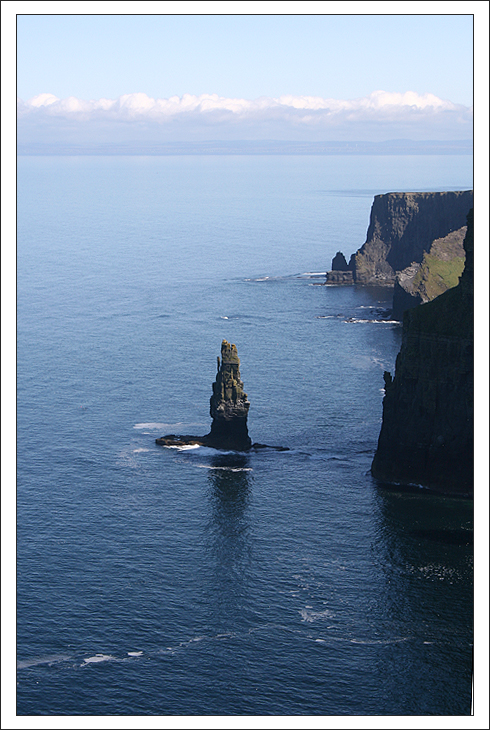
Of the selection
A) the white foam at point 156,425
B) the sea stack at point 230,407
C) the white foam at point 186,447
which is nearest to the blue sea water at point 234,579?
the white foam at point 186,447

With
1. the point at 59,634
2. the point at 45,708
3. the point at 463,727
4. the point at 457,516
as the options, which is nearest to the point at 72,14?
the point at 463,727

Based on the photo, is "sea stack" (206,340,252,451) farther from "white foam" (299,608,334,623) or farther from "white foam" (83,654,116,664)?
"white foam" (83,654,116,664)

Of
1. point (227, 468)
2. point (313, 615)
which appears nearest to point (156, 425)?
point (227, 468)

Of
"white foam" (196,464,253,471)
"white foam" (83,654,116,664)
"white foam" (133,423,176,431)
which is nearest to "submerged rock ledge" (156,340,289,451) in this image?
"white foam" (196,464,253,471)

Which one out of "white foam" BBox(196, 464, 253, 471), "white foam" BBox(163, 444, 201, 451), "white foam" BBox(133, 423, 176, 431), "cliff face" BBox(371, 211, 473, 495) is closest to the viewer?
"cliff face" BBox(371, 211, 473, 495)

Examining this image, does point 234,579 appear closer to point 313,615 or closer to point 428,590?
point 313,615

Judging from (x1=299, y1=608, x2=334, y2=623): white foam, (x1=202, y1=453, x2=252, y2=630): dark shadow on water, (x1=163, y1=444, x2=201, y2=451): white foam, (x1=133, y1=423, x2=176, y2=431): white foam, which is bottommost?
(x1=299, y1=608, x2=334, y2=623): white foam
